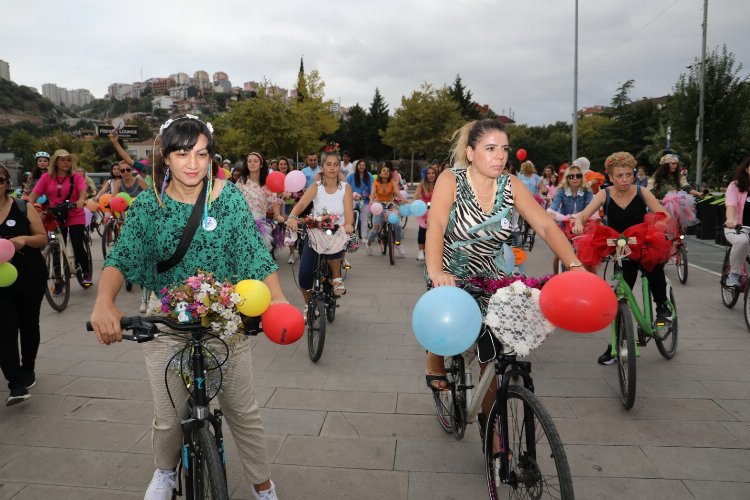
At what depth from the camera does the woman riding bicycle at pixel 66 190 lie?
755 cm

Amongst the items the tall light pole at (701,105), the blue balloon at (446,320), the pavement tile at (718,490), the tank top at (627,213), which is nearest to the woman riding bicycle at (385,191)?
the tank top at (627,213)

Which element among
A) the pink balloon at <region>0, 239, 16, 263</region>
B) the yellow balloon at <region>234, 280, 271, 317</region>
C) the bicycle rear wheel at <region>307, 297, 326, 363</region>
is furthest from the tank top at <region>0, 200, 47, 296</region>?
the yellow balloon at <region>234, 280, 271, 317</region>

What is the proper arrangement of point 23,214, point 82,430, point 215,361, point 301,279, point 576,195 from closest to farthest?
point 215,361 < point 82,430 < point 23,214 < point 301,279 < point 576,195

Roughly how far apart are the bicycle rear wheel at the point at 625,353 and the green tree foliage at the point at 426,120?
42536mm

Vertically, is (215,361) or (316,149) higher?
(316,149)

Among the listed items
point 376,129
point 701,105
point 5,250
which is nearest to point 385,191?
point 5,250

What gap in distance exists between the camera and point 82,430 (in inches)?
155

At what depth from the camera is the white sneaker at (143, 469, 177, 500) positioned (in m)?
2.49

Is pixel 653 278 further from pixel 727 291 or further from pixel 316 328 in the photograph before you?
pixel 316 328

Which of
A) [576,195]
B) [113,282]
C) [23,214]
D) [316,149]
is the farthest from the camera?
[316,149]

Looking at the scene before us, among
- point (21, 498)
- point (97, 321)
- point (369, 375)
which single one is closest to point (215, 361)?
point (97, 321)

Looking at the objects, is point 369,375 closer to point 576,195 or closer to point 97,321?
point 97,321

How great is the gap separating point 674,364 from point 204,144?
189 inches

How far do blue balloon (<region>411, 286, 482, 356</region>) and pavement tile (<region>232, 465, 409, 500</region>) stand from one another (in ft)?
4.48
